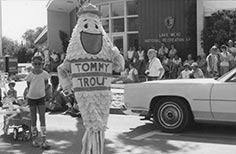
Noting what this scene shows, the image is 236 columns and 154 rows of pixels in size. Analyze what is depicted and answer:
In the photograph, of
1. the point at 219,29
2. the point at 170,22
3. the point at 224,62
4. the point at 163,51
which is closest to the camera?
Result: the point at 224,62

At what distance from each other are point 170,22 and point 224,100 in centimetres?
1215

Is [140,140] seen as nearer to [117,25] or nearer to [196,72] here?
[196,72]

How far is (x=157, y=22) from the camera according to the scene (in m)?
19.5

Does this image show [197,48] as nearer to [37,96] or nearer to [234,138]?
[234,138]

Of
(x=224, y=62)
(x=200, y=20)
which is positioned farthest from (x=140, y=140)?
(x=200, y=20)

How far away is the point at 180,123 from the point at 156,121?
0.53 metres

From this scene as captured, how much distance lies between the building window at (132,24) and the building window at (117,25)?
0.45 meters

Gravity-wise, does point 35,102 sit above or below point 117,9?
below

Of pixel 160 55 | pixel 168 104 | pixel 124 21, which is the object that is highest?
pixel 124 21

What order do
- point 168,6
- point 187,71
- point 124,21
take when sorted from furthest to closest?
point 124,21, point 168,6, point 187,71

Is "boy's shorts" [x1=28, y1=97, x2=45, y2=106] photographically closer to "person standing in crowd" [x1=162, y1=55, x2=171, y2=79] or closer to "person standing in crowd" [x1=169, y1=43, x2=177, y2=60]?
"person standing in crowd" [x1=162, y1=55, x2=171, y2=79]

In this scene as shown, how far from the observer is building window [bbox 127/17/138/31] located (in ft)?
69.3

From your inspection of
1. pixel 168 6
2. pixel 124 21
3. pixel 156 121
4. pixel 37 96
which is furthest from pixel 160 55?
pixel 37 96

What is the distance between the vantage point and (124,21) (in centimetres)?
2152
